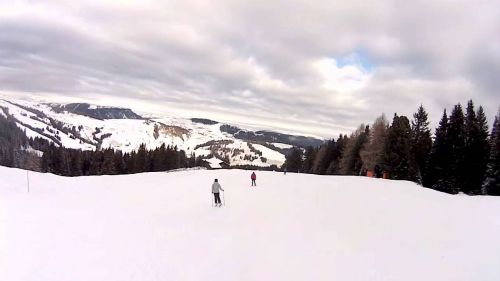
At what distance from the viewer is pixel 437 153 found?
5044cm

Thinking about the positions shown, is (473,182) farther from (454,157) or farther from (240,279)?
(240,279)

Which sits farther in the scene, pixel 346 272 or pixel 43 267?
pixel 346 272

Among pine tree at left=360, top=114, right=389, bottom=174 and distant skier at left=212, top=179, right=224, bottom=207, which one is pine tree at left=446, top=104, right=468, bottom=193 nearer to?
pine tree at left=360, top=114, right=389, bottom=174

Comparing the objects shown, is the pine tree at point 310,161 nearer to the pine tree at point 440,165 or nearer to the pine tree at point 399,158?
the pine tree at point 399,158

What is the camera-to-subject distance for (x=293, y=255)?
12688 mm

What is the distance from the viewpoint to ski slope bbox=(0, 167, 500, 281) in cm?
1097

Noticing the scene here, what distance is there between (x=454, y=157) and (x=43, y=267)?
159 feet

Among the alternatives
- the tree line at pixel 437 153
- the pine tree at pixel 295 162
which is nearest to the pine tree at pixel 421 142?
the tree line at pixel 437 153

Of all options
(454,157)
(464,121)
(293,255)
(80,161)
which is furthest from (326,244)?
(80,161)

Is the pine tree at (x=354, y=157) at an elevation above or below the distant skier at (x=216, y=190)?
above

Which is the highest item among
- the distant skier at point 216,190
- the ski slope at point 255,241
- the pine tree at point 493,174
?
the pine tree at point 493,174

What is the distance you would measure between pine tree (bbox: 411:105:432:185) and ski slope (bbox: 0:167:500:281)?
35.8 meters

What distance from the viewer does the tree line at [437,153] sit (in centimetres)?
4750

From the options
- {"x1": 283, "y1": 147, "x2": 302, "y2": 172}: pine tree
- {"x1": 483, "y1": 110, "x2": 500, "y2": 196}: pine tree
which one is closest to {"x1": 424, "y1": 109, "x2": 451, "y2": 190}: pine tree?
{"x1": 483, "y1": 110, "x2": 500, "y2": 196}: pine tree
